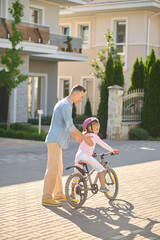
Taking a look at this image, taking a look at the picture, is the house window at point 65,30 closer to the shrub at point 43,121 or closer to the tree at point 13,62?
the shrub at point 43,121

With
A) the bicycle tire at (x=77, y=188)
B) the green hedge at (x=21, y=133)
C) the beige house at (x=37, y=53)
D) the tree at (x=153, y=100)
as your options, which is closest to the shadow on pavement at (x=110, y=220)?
the bicycle tire at (x=77, y=188)

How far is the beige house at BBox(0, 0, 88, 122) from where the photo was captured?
82.8 feet

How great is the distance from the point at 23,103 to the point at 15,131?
5.71m

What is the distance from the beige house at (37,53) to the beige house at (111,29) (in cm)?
473

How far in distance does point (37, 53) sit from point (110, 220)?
19140 mm

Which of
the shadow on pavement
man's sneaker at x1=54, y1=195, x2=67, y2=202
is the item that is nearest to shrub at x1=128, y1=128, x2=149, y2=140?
the shadow on pavement

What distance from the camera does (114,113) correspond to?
Answer: 2103 centimetres

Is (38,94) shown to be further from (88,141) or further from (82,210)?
(82,210)

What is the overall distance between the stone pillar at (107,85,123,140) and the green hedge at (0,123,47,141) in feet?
8.57

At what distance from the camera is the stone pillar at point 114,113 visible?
A: 21.0 m

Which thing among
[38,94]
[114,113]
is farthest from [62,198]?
[38,94]

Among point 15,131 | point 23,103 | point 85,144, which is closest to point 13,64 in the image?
point 15,131

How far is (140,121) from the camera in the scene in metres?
23.0

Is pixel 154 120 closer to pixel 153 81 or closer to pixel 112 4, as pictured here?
pixel 153 81
